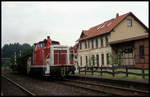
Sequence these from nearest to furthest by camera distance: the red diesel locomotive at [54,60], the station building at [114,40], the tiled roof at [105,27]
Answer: the red diesel locomotive at [54,60] → the station building at [114,40] → the tiled roof at [105,27]

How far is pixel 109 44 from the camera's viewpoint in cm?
3469

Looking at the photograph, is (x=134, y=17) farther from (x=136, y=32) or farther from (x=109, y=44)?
(x=109, y=44)

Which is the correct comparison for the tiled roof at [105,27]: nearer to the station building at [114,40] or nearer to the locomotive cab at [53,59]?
the station building at [114,40]

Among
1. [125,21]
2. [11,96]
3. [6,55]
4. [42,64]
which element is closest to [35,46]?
[42,64]

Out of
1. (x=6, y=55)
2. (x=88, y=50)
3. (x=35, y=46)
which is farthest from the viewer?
(x=6, y=55)

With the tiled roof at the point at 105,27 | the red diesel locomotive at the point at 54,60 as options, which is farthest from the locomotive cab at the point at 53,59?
the tiled roof at the point at 105,27

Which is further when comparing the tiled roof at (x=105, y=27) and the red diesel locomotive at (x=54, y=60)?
the tiled roof at (x=105, y=27)

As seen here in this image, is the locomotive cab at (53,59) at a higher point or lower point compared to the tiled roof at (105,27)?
lower

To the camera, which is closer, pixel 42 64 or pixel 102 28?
pixel 42 64

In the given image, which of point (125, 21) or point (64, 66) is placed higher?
point (125, 21)

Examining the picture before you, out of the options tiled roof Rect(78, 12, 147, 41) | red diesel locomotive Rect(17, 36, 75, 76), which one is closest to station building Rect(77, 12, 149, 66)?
tiled roof Rect(78, 12, 147, 41)

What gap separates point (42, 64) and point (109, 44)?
1709cm

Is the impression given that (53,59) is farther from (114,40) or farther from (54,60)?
(114,40)

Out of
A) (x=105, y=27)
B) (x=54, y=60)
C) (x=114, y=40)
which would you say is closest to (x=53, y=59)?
(x=54, y=60)
